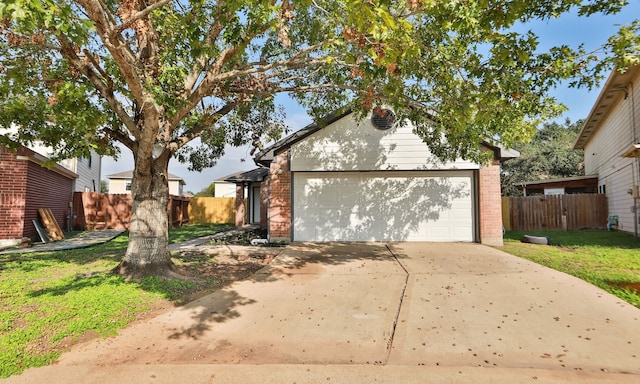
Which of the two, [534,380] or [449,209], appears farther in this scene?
[449,209]

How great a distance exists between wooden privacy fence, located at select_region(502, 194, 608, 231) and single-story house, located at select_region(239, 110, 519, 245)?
7201mm

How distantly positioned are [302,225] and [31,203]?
9.31m

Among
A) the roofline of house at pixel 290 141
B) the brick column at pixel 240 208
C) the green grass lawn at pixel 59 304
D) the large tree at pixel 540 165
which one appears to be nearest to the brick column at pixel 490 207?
the roofline of house at pixel 290 141

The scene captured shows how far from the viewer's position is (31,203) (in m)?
12.2

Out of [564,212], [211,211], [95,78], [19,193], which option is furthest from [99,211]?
[564,212]

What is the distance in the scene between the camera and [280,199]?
11484 mm

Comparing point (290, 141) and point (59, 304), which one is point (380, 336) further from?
point (290, 141)

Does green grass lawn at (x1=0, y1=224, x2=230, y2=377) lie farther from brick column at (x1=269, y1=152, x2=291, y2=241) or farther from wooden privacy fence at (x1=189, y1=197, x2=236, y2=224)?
wooden privacy fence at (x1=189, y1=197, x2=236, y2=224)

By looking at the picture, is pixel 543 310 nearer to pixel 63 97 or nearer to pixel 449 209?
pixel 449 209

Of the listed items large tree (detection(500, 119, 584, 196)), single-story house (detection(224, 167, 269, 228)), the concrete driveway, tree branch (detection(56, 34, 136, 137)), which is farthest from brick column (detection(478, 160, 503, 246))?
large tree (detection(500, 119, 584, 196))

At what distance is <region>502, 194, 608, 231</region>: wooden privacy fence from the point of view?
54.5 feet

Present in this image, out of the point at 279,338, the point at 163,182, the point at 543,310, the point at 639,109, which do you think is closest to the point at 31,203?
the point at 163,182

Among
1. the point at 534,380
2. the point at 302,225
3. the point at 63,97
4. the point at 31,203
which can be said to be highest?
the point at 63,97

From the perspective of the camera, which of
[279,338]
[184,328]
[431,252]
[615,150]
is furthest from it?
[615,150]
